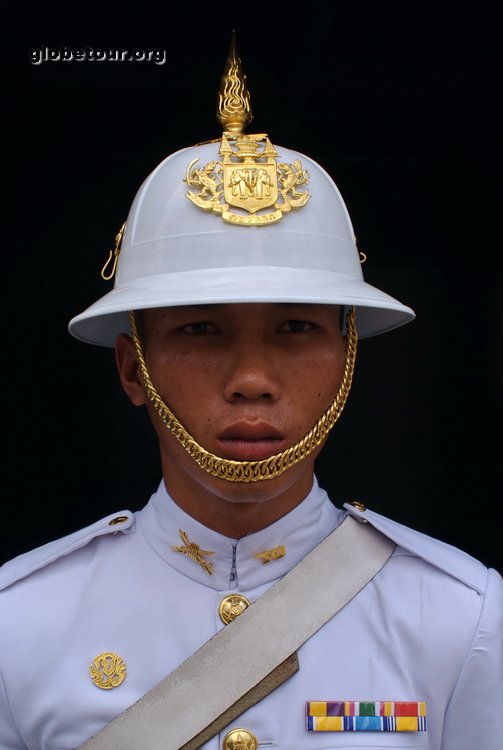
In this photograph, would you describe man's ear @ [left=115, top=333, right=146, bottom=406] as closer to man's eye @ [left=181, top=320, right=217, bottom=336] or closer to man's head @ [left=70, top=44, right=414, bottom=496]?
man's head @ [left=70, top=44, right=414, bottom=496]

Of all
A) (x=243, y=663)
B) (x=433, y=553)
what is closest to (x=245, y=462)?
(x=243, y=663)

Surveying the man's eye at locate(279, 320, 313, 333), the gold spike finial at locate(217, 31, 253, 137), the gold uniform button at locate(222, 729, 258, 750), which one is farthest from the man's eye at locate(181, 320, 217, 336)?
the gold uniform button at locate(222, 729, 258, 750)

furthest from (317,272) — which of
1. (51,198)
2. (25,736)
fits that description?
(51,198)

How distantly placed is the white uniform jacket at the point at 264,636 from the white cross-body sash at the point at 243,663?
25 mm

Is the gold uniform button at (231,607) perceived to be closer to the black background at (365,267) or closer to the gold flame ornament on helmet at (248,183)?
the gold flame ornament on helmet at (248,183)

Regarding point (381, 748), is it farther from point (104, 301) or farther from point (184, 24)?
point (184, 24)

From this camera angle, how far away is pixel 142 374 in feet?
9.29

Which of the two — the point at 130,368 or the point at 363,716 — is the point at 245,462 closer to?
the point at 130,368

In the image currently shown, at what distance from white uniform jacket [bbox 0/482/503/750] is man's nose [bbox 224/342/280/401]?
36cm

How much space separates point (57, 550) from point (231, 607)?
47 centimetres

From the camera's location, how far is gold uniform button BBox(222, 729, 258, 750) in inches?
104

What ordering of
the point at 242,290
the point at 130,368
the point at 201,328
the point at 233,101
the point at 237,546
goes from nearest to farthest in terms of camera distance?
the point at 242,290 < the point at 201,328 < the point at 237,546 < the point at 130,368 < the point at 233,101

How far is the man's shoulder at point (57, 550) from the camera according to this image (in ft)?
9.66

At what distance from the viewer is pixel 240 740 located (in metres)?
2.65
